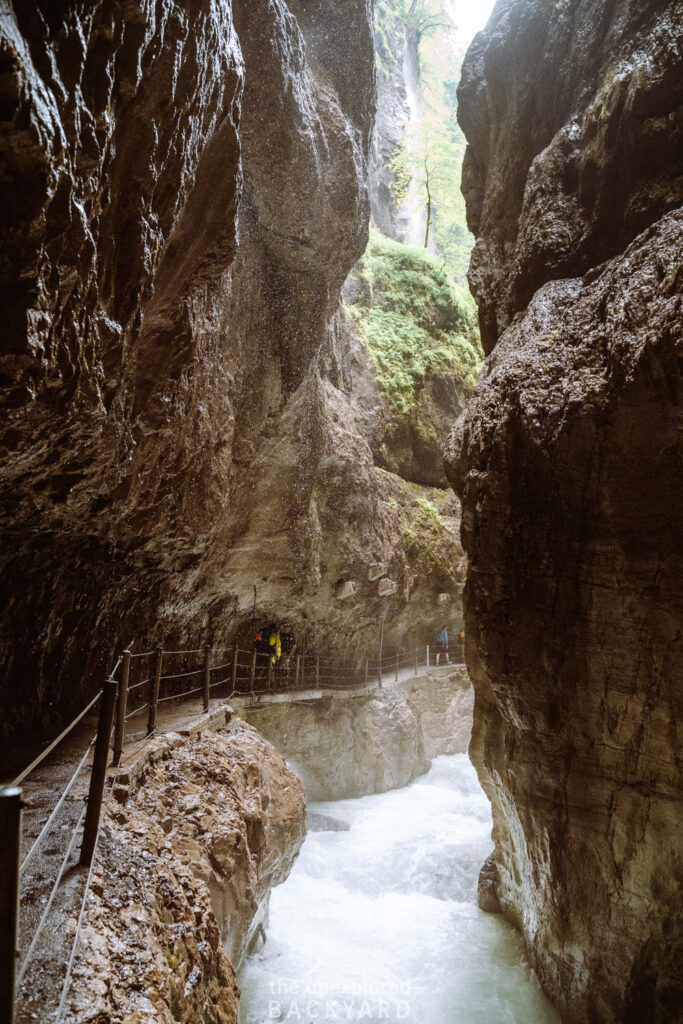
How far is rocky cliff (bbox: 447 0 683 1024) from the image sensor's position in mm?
6480

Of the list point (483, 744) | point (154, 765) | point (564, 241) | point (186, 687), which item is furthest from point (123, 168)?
point (186, 687)

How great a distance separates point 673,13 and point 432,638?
16.0 metres

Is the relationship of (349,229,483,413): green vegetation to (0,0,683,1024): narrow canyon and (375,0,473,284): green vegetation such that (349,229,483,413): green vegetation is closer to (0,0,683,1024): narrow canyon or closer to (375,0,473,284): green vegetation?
(375,0,473,284): green vegetation

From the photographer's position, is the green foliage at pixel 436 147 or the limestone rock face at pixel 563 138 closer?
the limestone rock face at pixel 563 138

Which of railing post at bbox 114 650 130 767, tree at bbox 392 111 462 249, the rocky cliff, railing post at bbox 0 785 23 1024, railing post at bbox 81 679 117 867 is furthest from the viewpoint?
tree at bbox 392 111 462 249

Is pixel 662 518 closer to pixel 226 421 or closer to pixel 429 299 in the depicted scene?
pixel 226 421

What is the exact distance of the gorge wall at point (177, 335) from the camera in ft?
10.1

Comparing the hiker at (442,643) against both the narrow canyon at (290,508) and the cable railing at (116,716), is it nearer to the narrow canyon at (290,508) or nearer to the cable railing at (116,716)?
the cable railing at (116,716)

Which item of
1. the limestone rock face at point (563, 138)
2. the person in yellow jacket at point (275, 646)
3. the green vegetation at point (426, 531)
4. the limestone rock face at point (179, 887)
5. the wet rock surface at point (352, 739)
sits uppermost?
the limestone rock face at point (563, 138)

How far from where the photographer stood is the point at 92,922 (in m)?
3.19

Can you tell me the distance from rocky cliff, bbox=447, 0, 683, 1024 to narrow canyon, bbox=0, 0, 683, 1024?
37 millimetres

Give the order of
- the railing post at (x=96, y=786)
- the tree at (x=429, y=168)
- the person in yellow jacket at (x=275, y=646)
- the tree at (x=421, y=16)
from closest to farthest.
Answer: the railing post at (x=96, y=786) → the person in yellow jacket at (x=275, y=646) → the tree at (x=429, y=168) → the tree at (x=421, y=16)

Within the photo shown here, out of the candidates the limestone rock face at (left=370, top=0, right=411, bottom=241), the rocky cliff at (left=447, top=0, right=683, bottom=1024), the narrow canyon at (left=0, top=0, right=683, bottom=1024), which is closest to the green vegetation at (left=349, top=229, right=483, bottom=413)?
the limestone rock face at (left=370, top=0, right=411, bottom=241)

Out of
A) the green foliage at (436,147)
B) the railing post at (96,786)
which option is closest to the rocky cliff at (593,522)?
the railing post at (96,786)
